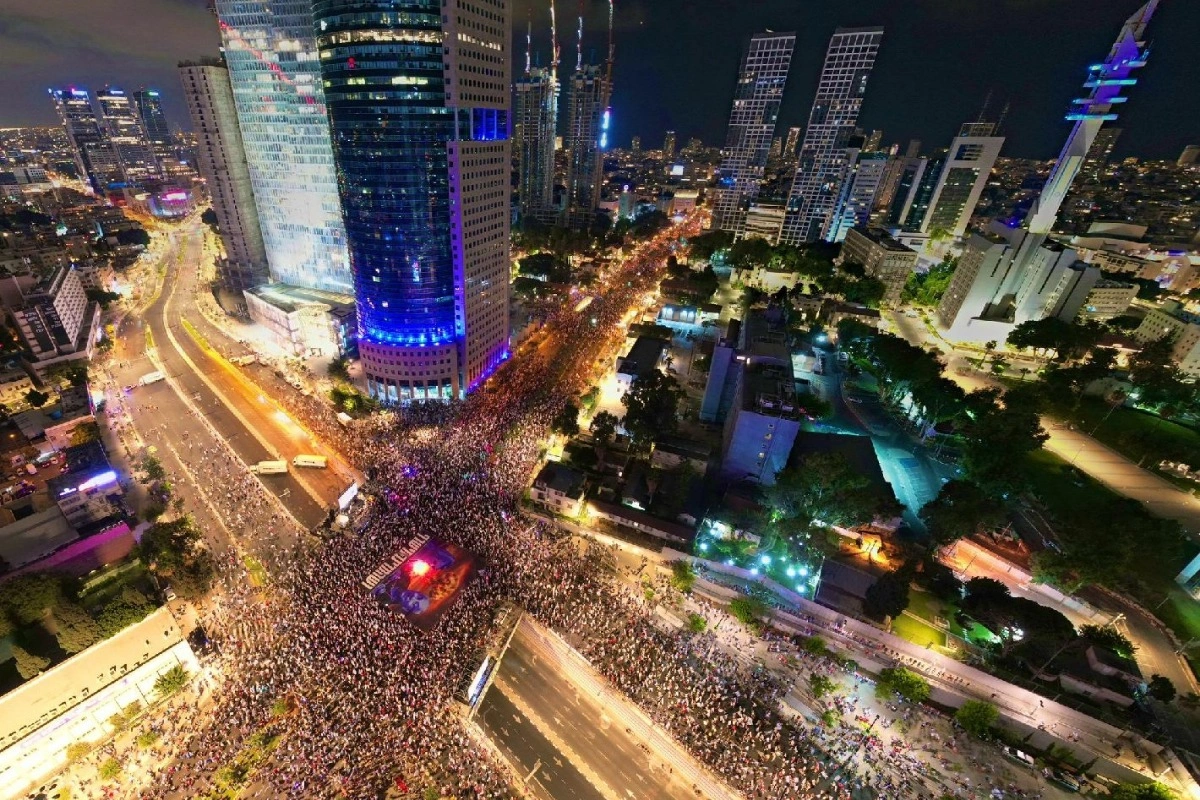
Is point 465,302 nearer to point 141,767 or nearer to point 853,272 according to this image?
point 141,767

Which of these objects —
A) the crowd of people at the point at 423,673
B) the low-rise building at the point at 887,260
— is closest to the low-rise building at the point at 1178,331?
the low-rise building at the point at 887,260

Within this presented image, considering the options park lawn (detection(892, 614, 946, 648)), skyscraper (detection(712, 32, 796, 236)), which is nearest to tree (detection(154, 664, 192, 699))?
park lawn (detection(892, 614, 946, 648))

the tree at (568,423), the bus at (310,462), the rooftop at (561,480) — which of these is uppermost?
the tree at (568,423)

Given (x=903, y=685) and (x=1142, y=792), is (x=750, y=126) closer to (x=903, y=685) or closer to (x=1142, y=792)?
(x=903, y=685)

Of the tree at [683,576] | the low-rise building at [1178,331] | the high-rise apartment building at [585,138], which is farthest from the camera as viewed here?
the high-rise apartment building at [585,138]

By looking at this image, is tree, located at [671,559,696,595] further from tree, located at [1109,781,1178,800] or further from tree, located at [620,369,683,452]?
tree, located at [1109,781,1178,800]

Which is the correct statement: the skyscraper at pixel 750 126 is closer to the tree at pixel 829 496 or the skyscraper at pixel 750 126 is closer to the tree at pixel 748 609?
A: the tree at pixel 829 496
